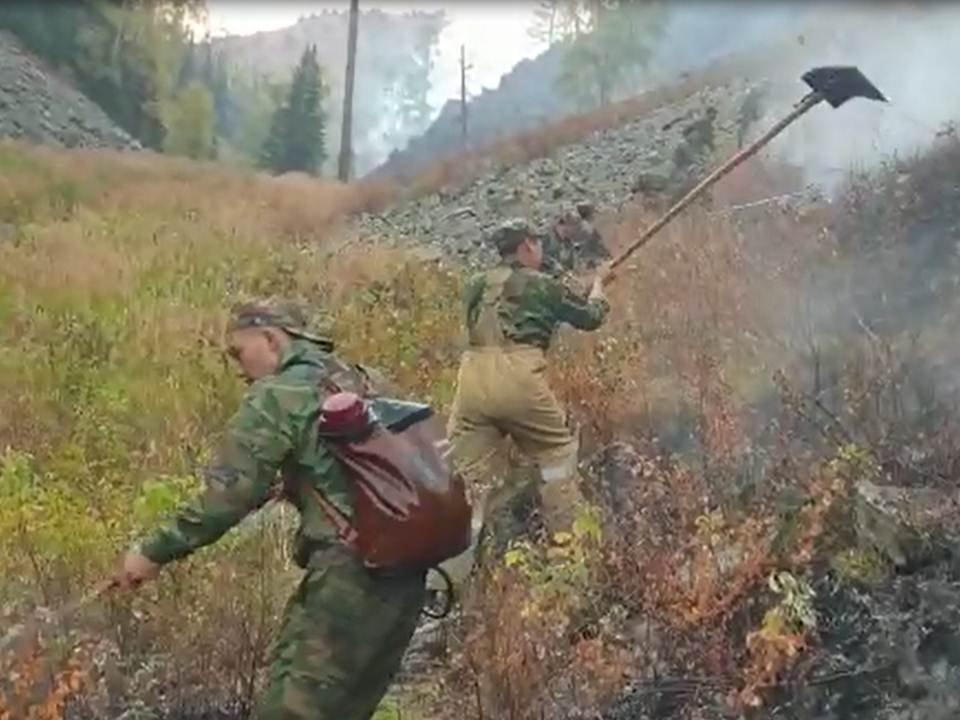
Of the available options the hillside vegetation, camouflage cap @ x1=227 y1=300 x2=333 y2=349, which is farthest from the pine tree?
camouflage cap @ x1=227 y1=300 x2=333 y2=349

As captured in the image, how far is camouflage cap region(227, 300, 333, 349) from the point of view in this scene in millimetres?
3820

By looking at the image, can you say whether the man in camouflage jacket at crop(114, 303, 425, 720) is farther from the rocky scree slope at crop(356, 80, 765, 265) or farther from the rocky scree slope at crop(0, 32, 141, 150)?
the rocky scree slope at crop(0, 32, 141, 150)

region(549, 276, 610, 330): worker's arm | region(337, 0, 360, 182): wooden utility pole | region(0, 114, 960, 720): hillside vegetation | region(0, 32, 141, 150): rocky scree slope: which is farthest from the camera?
region(337, 0, 360, 182): wooden utility pole

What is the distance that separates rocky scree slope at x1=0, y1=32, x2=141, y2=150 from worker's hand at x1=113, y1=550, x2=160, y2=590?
23047mm

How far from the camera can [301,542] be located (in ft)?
12.4

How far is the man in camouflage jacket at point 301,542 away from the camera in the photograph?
362 centimetres

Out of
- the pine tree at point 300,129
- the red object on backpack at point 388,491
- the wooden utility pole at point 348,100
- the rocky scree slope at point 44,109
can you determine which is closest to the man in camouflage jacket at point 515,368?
the red object on backpack at point 388,491

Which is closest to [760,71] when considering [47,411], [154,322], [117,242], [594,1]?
[117,242]

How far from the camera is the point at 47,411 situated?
8.34 metres

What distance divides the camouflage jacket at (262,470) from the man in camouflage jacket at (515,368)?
2.59 metres

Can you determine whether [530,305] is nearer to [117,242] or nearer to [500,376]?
[500,376]

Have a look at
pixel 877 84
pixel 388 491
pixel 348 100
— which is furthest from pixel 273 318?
pixel 348 100

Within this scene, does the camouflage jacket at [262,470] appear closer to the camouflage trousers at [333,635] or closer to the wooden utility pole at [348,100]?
the camouflage trousers at [333,635]

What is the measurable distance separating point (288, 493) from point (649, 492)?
1689mm
